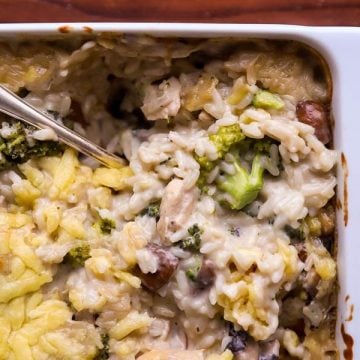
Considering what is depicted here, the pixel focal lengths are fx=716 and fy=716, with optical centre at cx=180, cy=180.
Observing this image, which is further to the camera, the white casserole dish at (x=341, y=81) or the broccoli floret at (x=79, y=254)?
the broccoli floret at (x=79, y=254)

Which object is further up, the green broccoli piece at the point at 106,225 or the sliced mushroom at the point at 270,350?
the green broccoli piece at the point at 106,225

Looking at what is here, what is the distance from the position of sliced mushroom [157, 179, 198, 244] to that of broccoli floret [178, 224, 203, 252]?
1.0 inches

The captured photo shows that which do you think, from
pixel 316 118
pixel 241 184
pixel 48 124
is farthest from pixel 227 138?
pixel 48 124

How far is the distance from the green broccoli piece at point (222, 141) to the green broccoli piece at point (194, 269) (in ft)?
0.70

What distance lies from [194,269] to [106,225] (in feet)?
0.80

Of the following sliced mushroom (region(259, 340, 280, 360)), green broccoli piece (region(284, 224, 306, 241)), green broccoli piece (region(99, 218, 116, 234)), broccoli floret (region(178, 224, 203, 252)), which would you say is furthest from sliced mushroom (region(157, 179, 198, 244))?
sliced mushroom (region(259, 340, 280, 360))

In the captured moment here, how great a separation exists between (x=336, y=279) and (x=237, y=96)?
1.64 ft

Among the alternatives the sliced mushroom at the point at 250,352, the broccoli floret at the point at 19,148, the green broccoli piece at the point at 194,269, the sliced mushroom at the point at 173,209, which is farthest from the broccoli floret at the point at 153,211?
the sliced mushroom at the point at 250,352

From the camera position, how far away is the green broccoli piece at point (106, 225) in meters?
1.75

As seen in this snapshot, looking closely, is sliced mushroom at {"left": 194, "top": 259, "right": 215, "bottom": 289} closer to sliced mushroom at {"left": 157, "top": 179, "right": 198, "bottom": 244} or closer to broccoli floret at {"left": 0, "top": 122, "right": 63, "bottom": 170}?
sliced mushroom at {"left": 157, "top": 179, "right": 198, "bottom": 244}

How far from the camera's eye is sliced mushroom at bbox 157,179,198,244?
1677mm

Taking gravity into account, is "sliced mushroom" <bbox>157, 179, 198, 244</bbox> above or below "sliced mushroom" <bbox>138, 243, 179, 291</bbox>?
above

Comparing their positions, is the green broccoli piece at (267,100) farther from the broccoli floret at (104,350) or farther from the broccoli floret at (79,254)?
the broccoli floret at (104,350)

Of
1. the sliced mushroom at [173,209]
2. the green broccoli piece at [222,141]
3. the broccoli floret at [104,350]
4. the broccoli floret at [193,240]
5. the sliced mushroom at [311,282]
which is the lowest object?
the broccoli floret at [104,350]
